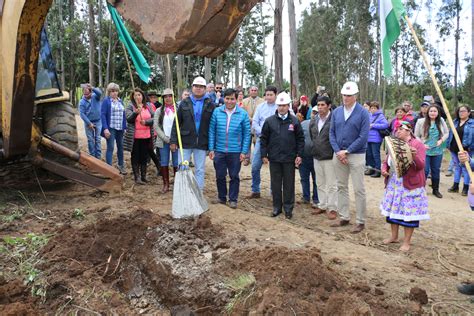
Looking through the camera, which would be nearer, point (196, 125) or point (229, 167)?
point (196, 125)

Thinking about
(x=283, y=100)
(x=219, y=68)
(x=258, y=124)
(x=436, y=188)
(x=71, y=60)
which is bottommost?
(x=436, y=188)

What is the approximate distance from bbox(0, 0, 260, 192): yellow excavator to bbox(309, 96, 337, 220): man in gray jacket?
3.04m

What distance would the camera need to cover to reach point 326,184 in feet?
21.9

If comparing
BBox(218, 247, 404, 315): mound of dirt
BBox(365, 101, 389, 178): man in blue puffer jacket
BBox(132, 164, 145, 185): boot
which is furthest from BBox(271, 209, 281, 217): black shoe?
BBox(365, 101, 389, 178): man in blue puffer jacket

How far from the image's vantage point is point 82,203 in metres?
6.27

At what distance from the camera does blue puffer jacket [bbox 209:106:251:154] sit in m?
6.61

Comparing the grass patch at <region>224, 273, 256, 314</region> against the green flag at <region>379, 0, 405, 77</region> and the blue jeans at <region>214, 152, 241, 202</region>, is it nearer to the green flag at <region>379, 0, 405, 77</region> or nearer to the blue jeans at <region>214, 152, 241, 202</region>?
the green flag at <region>379, 0, 405, 77</region>

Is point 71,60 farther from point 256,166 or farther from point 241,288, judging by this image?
point 241,288

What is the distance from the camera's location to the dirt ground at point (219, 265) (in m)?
3.47

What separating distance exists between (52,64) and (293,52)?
386 inches

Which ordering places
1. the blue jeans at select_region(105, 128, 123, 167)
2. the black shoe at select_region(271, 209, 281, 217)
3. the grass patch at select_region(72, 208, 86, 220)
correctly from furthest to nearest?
1. the blue jeans at select_region(105, 128, 123, 167)
2. the black shoe at select_region(271, 209, 281, 217)
3. the grass patch at select_region(72, 208, 86, 220)

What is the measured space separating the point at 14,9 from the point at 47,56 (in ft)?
7.27

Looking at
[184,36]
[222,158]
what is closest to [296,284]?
[184,36]

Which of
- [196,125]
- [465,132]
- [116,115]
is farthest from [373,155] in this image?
[116,115]
